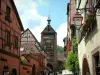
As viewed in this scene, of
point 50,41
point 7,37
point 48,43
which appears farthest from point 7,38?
point 48,43

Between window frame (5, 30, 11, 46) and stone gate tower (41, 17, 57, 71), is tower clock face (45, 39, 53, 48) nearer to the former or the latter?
stone gate tower (41, 17, 57, 71)

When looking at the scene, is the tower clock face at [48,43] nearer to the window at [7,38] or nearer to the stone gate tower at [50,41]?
the stone gate tower at [50,41]

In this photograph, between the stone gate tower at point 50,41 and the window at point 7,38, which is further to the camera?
the stone gate tower at point 50,41

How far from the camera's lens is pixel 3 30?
78.3 ft

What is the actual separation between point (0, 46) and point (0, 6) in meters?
3.05

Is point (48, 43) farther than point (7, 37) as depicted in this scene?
Yes

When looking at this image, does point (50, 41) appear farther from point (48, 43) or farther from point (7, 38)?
point (7, 38)

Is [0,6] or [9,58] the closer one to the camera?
[0,6]

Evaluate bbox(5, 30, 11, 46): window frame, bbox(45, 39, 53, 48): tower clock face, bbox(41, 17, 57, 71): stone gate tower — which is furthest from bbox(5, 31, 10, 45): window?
bbox(45, 39, 53, 48): tower clock face

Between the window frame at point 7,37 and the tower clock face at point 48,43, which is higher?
the tower clock face at point 48,43

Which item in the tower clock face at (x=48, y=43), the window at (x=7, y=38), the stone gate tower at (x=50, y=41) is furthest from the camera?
the tower clock face at (x=48, y=43)

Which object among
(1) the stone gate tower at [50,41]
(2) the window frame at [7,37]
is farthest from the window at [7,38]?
(1) the stone gate tower at [50,41]

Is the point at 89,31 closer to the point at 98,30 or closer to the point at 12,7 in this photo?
the point at 98,30

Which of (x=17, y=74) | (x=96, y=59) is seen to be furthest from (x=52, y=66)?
(x=96, y=59)
